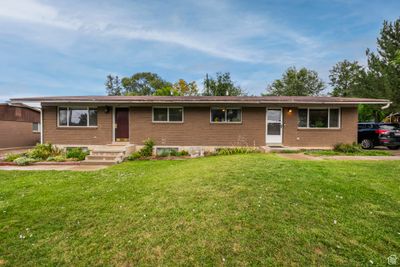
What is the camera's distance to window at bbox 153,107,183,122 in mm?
11758

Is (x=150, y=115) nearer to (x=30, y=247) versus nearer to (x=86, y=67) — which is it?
(x=30, y=247)

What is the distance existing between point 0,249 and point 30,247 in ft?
1.17

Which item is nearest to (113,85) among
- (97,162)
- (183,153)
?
(183,153)

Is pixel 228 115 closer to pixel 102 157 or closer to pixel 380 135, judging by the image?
pixel 102 157

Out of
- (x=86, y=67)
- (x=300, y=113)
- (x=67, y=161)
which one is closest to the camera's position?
(x=67, y=161)

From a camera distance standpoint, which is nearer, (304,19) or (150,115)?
(150,115)

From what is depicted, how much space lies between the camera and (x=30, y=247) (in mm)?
2773

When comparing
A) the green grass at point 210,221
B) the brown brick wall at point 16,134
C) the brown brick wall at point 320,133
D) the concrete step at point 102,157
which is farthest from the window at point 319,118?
the brown brick wall at point 16,134

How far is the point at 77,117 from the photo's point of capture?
1194 centimetres

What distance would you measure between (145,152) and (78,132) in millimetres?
4193

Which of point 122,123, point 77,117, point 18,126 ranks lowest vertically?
point 18,126

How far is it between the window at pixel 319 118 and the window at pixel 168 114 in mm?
6527

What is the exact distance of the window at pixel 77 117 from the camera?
38.9 feet

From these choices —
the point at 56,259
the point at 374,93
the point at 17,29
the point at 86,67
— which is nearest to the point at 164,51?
the point at 86,67
